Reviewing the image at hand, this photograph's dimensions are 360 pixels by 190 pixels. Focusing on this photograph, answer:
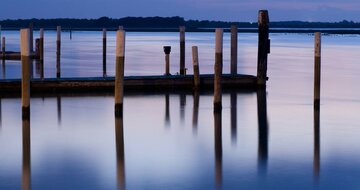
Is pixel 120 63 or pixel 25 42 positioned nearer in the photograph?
pixel 25 42

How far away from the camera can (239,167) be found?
9.90 meters

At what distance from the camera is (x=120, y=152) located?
1092 centimetres

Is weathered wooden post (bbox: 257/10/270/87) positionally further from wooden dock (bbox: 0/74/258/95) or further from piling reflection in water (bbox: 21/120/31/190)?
piling reflection in water (bbox: 21/120/31/190)

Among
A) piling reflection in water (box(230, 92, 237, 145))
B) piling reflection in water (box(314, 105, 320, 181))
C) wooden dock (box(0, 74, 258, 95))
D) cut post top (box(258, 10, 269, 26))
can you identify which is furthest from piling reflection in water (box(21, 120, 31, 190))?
cut post top (box(258, 10, 269, 26))

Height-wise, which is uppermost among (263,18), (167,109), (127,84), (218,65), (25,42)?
(263,18)

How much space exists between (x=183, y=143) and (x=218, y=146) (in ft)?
1.80

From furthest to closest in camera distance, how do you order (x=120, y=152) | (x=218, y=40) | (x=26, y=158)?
(x=218, y=40) → (x=120, y=152) → (x=26, y=158)

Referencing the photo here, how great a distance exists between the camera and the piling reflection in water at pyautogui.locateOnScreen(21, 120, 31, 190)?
29.2 feet

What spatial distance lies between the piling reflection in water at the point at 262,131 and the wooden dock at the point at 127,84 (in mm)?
578

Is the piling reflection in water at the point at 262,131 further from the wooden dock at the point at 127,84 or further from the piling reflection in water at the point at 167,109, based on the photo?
the piling reflection in water at the point at 167,109

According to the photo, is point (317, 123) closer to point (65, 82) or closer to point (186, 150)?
point (186, 150)

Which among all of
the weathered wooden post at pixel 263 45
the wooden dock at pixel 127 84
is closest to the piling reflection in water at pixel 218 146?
the wooden dock at pixel 127 84

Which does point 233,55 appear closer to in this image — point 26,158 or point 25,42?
point 25,42

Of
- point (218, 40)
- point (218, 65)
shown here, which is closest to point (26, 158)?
point (218, 65)
